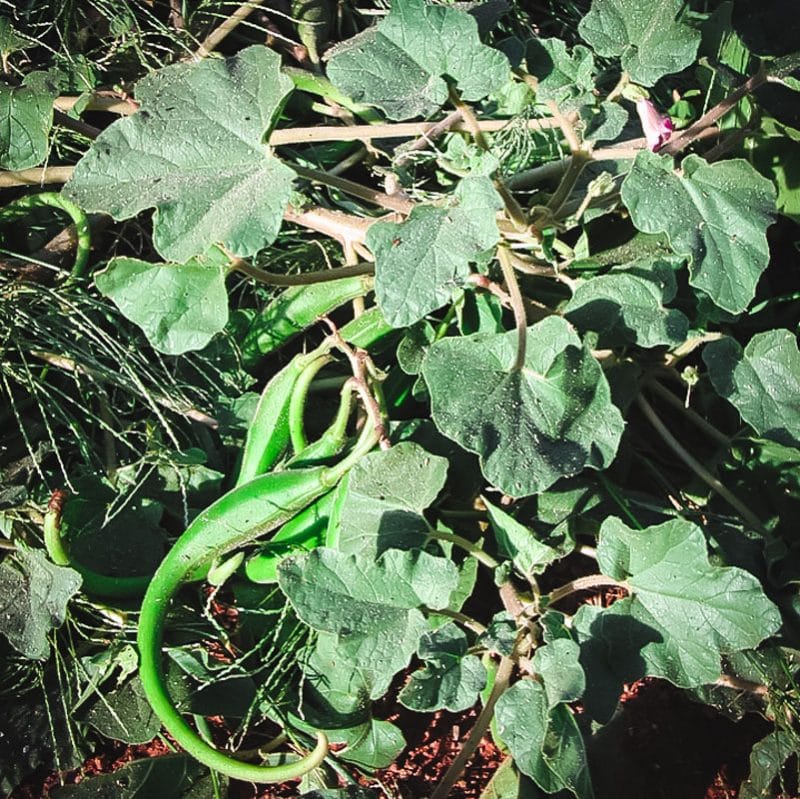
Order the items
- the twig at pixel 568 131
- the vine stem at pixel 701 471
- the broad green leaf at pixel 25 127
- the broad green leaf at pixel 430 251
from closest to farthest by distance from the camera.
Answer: the broad green leaf at pixel 430 251 < the twig at pixel 568 131 < the broad green leaf at pixel 25 127 < the vine stem at pixel 701 471

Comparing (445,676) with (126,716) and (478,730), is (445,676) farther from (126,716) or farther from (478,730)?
(126,716)

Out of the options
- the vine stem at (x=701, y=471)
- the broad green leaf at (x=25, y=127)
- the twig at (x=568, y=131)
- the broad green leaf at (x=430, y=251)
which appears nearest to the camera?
the broad green leaf at (x=430, y=251)

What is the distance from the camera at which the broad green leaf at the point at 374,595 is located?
1132mm

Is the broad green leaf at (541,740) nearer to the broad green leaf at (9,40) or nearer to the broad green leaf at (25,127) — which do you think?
the broad green leaf at (25,127)

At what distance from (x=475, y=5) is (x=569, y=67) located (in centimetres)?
14

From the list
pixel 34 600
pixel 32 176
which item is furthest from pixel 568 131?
pixel 34 600

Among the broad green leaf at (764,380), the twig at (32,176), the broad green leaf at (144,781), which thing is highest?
the twig at (32,176)

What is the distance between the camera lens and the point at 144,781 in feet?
4.24

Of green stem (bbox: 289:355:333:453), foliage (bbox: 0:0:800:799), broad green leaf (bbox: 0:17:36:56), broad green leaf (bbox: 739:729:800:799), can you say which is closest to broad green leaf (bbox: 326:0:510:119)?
foliage (bbox: 0:0:800:799)

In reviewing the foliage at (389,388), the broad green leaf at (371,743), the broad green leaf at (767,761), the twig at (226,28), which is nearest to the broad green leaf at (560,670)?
the foliage at (389,388)

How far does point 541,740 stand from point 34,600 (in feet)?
2.07

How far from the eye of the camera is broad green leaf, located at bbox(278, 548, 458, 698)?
3.71 ft

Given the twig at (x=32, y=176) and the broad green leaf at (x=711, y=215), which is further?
the twig at (x=32, y=176)

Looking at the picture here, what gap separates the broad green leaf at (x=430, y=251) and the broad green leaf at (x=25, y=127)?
0.47 metres
